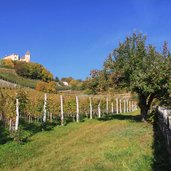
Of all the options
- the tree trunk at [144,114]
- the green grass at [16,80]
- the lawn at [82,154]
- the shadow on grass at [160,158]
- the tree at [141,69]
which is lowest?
the lawn at [82,154]

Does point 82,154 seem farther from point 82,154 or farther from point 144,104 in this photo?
point 144,104

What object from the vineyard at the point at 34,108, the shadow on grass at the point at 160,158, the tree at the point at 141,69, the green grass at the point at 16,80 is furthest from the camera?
the green grass at the point at 16,80

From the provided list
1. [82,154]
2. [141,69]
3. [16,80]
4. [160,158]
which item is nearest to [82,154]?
[82,154]

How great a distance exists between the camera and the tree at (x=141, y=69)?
27.5 m

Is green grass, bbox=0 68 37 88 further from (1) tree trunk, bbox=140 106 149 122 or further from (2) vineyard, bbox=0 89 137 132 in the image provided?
(1) tree trunk, bbox=140 106 149 122

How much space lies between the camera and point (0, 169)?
13203mm

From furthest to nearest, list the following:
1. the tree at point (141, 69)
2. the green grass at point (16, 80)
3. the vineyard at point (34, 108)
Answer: the green grass at point (16, 80)
the tree at point (141, 69)
the vineyard at point (34, 108)

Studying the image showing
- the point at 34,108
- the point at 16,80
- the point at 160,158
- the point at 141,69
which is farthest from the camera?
the point at 16,80

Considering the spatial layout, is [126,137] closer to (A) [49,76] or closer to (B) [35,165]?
(B) [35,165]

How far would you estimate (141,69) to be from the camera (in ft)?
93.6

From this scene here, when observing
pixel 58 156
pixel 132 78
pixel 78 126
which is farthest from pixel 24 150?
pixel 132 78

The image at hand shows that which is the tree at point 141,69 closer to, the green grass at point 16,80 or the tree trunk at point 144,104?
the tree trunk at point 144,104

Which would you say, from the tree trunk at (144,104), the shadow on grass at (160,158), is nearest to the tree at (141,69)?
the tree trunk at (144,104)

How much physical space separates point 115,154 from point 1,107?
1622cm
